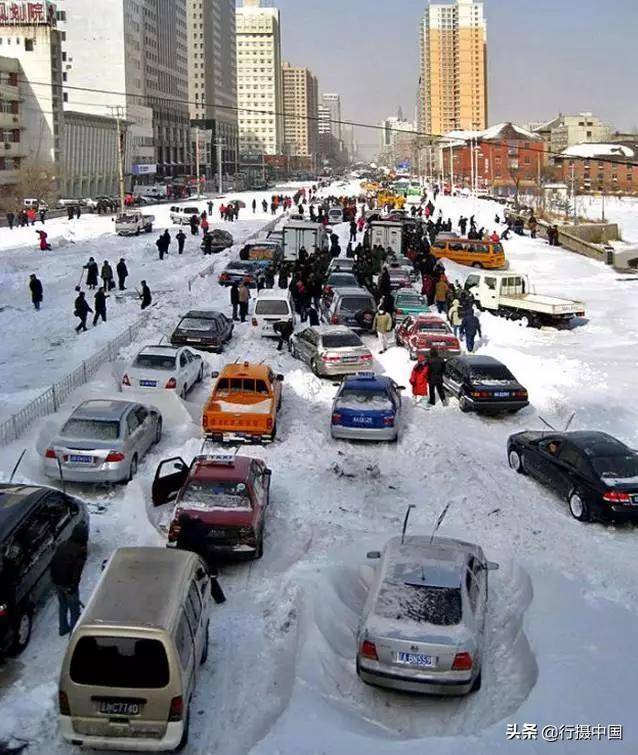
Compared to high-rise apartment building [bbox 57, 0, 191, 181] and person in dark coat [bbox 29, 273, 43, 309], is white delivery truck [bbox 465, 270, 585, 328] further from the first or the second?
high-rise apartment building [bbox 57, 0, 191, 181]

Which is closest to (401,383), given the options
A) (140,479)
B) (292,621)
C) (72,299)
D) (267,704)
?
(140,479)

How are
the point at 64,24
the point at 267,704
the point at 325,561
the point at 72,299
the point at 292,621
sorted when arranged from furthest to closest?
the point at 64,24, the point at 72,299, the point at 325,561, the point at 292,621, the point at 267,704

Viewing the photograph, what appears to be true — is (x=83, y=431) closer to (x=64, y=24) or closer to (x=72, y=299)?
(x=72, y=299)

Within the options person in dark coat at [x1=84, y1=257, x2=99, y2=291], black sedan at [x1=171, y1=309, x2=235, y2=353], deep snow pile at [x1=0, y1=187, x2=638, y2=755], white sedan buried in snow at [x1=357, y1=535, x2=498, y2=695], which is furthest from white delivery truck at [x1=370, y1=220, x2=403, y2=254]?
white sedan buried in snow at [x1=357, y1=535, x2=498, y2=695]

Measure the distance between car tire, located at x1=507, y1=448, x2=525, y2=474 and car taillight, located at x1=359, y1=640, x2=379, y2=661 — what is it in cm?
788

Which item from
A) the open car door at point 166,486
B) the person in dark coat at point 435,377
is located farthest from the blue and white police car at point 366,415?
the open car door at point 166,486

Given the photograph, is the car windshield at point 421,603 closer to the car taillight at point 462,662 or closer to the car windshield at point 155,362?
the car taillight at point 462,662

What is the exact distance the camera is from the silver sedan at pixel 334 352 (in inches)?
858

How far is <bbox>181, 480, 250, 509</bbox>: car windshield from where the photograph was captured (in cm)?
1224

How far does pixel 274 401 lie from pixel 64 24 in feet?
396

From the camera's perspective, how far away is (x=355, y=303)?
1066 inches

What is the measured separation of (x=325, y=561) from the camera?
12102mm

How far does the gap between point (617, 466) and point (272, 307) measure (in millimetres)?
14426

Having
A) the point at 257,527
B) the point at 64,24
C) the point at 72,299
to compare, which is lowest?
the point at 257,527
